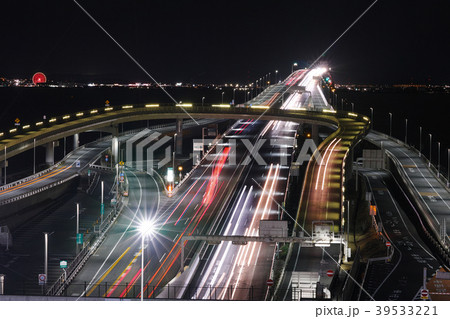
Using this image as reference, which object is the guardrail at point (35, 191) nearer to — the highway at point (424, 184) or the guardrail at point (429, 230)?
the guardrail at point (429, 230)

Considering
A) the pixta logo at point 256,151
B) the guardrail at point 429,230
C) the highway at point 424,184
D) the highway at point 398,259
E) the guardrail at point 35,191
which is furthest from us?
the pixta logo at point 256,151

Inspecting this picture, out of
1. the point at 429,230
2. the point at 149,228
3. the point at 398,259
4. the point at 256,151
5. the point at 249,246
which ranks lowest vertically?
the point at 429,230

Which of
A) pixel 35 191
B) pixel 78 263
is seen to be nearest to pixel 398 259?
pixel 78 263

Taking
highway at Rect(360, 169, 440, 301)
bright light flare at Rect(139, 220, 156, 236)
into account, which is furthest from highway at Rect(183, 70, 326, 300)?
highway at Rect(360, 169, 440, 301)

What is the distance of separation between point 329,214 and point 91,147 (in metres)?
46.2

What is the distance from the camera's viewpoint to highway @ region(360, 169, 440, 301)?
3647 centimetres

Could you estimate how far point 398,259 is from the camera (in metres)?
44.0

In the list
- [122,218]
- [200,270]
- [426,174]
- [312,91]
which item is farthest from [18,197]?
[312,91]

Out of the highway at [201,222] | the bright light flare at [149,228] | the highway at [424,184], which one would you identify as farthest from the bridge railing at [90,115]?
the bright light flare at [149,228]

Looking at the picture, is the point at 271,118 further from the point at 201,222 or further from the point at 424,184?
the point at 201,222

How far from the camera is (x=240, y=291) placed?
1346 inches

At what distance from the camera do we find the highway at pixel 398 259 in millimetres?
36469

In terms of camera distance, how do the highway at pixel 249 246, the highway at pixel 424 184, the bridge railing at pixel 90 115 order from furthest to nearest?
the bridge railing at pixel 90 115, the highway at pixel 424 184, the highway at pixel 249 246

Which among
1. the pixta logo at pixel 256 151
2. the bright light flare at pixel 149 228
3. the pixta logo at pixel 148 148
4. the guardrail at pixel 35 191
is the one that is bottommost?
the bright light flare at pixel 149 228
